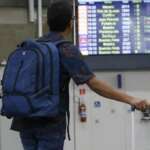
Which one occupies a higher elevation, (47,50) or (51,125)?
(47,50)

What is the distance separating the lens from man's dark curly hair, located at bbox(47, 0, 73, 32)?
2330mm

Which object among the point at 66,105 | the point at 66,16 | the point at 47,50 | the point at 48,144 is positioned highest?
the point at 66,16

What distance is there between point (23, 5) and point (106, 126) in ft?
3.67

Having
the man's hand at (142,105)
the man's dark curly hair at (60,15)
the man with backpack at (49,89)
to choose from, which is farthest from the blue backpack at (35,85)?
the man's hand at (142,105)

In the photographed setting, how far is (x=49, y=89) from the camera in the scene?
2.23 m

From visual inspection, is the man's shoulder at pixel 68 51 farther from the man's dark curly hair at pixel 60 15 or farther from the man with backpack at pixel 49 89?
the man's dark curly hair at pixel 60 15

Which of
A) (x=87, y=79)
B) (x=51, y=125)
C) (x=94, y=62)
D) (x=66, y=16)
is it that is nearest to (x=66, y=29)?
(x=66, y=16)

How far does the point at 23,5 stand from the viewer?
3791 millimetres

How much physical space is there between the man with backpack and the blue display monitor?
1361 mm

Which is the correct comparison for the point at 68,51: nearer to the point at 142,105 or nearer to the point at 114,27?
the point at 142,105

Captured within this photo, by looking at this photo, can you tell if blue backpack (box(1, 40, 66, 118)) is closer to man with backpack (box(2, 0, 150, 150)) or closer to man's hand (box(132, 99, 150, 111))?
man with backpack (box(2, 0, 150, 150))

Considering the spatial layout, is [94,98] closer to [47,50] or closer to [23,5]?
[23,5]

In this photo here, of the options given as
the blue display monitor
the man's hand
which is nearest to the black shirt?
the man's hand

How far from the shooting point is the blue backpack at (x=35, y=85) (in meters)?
2.21
